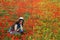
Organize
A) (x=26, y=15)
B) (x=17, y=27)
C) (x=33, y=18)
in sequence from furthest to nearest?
(x=26, y=15), (x=33, y=18), (x=17, y=27)

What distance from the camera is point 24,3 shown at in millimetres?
14438

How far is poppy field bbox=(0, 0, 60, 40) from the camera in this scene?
420 inches

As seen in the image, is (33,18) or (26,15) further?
(26,15)

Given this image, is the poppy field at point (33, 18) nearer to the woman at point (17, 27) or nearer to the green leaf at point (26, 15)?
the green leaf at point (26, 15)

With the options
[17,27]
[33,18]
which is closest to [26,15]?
[33,18]

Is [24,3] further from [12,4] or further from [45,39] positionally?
[45,39]

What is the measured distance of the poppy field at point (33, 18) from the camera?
35.0ft

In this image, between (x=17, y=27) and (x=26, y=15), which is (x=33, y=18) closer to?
(x=26, y=15)

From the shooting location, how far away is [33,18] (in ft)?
41.5

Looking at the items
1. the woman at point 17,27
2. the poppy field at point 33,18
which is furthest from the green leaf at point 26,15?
the woman at point 17,27

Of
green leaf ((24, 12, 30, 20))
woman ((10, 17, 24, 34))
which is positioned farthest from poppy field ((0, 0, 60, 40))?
woman ((10, 17, 24, 34))

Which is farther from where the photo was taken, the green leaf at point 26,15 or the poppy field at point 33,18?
the green leaf at point 26,15

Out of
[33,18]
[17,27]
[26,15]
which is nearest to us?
[17,27]

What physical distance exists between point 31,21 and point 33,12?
1303 millimetres
